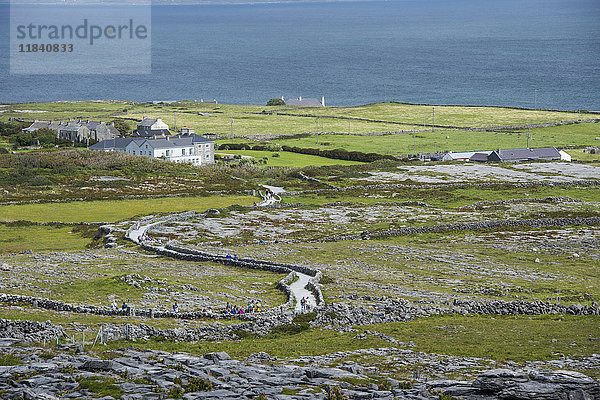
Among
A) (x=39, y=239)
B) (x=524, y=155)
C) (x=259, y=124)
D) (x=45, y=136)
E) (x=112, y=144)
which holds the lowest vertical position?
(x=39, y=239)

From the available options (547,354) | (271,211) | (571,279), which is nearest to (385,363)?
(547,354)

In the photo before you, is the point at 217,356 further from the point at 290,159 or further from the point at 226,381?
the point at 290,159

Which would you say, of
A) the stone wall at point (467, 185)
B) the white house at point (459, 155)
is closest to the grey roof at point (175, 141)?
the stone wall at point (467, 185)

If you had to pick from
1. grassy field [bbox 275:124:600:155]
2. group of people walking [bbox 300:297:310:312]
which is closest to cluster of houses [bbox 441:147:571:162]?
grassy field [bbox 275:124:600:155]

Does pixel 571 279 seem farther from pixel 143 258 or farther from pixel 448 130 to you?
pixel 448 130

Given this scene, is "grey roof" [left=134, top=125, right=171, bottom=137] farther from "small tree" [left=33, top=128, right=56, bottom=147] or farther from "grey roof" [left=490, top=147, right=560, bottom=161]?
"grey roof" [left=490, top=147, right=560, bottom=161]

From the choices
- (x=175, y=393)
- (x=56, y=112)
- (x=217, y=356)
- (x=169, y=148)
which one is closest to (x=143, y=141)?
(x=169, y=148)
